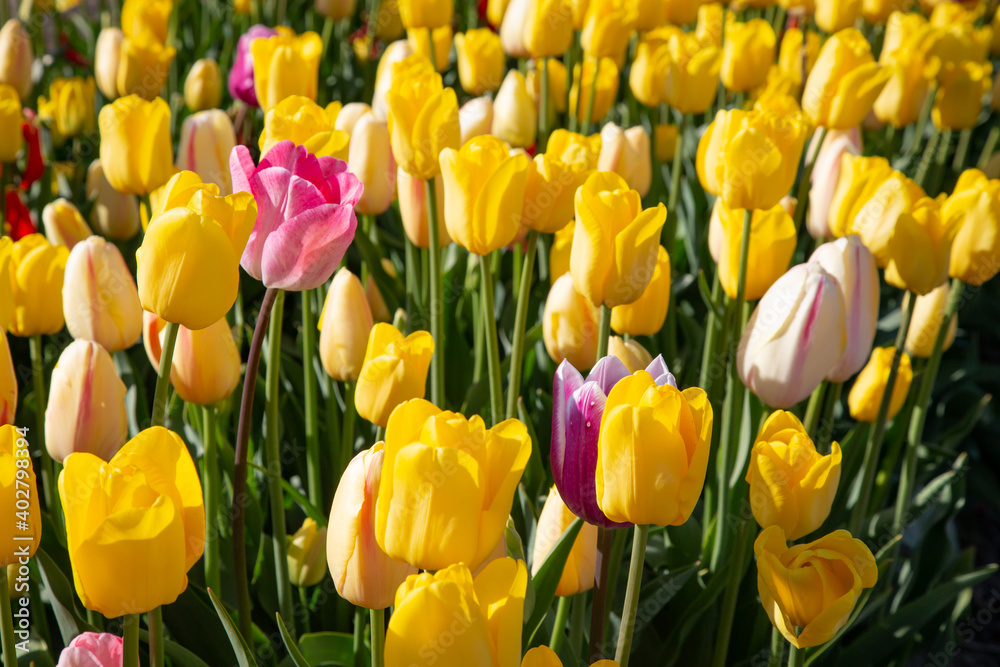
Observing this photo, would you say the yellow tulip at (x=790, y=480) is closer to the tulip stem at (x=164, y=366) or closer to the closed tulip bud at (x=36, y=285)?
the tulip stem at (x=164, y=366)

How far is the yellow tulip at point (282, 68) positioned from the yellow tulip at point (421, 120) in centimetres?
39

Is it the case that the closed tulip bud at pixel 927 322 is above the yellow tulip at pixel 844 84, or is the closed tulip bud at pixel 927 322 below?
below

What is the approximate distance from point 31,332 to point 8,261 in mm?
126

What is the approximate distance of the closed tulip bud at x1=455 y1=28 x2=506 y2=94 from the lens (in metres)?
2.27

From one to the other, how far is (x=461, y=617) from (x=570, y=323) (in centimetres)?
73

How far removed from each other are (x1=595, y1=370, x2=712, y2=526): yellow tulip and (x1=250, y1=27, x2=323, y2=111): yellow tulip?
108 cm

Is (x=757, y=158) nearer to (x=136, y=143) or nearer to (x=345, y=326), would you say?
(x=345, y=326)

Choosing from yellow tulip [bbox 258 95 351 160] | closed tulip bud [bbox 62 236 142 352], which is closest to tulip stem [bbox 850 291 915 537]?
yellow tulip [bbox 258 95 351 160]

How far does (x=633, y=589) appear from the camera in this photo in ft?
2.43

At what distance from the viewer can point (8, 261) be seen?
3.55ft

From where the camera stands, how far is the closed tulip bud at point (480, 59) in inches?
89.2

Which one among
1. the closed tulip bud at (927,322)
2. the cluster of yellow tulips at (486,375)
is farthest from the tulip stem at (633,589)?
the closed tulip bud at (927,322)

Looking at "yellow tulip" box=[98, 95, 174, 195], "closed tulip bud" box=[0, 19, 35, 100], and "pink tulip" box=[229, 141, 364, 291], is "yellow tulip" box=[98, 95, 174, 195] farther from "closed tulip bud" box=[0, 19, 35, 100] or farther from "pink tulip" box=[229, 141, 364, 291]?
"closed tulip bud" box=[0, 19, 35, 100]

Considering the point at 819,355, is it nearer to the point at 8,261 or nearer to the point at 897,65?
the point at 8,261
